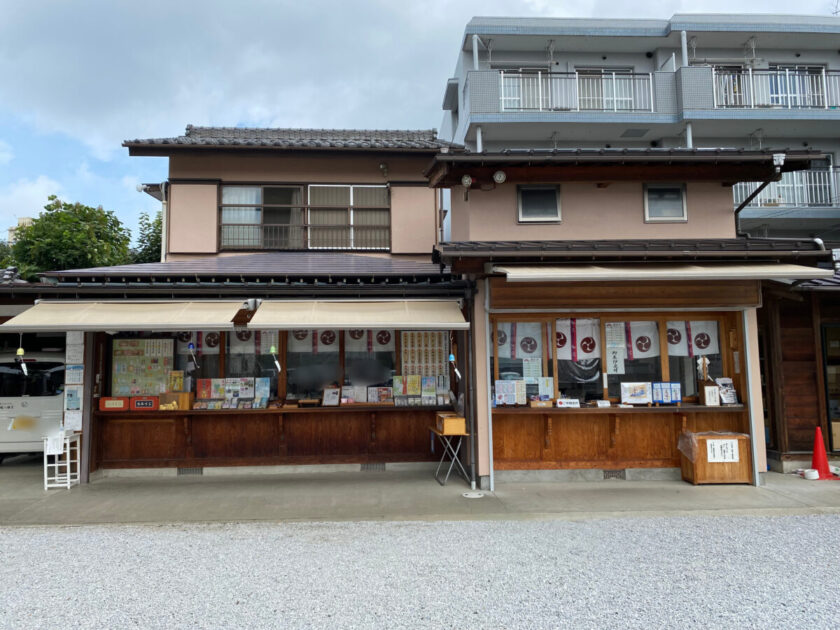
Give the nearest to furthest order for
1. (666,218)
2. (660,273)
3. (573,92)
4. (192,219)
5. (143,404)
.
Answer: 1. (660,273)
2. (666,218)
3. (143,404)
4. (192,219)
5. (573,92)

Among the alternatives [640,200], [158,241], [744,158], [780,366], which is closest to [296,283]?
[640,200]

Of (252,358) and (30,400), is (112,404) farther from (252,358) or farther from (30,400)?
(30,400)

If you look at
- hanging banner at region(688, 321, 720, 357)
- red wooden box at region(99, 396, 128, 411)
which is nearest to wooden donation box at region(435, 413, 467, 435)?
hanging banner at region(688, 321, 720, 357)

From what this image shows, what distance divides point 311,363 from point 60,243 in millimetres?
13015

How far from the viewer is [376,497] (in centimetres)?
795

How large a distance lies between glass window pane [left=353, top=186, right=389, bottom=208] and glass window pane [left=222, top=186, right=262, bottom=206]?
2129 millimetres

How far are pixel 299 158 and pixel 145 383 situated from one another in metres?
5.77

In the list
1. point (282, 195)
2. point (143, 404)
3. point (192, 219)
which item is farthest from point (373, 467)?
point (192, 219)

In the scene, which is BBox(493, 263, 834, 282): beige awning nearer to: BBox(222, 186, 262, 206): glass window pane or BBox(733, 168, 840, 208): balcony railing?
BBox(222, 186, 262, 206): glass window pane

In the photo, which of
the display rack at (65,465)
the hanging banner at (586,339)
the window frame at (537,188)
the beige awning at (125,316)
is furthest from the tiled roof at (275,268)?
the display rack at (65,465)

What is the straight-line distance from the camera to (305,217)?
12031 mm

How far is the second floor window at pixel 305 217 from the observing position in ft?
39.1

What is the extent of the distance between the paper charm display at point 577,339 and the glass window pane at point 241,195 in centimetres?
716

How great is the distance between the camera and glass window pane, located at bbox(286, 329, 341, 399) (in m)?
9.77
